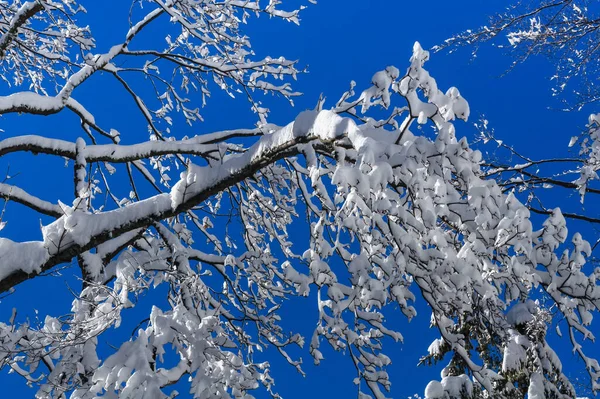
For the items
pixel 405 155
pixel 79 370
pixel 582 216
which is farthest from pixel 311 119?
pixel 582 216

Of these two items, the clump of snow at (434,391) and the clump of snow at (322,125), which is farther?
the clump of snow at (434,391)

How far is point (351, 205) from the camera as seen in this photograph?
9.55 feet

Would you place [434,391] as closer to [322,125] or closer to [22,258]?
[322,125]

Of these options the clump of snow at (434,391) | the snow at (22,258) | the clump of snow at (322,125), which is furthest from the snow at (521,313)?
the snow at (22,258)

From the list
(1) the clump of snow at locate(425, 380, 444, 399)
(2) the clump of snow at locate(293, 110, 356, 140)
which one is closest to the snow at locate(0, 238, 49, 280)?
(2) the clump of snow at locate(293, 110, 356, 140)

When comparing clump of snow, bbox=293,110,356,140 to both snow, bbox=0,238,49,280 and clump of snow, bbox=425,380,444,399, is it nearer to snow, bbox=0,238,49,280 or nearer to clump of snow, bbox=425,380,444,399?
snow, bbox=0,238,49,280

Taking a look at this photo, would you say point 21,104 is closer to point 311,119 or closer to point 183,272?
point 183,272

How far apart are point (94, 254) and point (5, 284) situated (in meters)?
0.98

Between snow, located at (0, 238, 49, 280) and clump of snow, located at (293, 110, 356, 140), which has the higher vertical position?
clump of snow, located at (293, 110, 356, 140)

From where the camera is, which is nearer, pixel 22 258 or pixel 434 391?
pixel 22 258

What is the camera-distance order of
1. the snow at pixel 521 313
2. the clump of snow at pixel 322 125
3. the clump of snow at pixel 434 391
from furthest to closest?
1. the snow at pixel 521 313
2. the clump of snow at pixel 434 391
3. the clump of snow at pixel 322 125

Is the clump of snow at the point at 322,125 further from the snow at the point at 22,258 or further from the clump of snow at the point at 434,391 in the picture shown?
the clump of snow at the point at 434,391

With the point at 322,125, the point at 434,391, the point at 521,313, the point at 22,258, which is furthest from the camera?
the point at 521,313

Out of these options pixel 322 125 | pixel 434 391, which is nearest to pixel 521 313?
pixel 434 391
